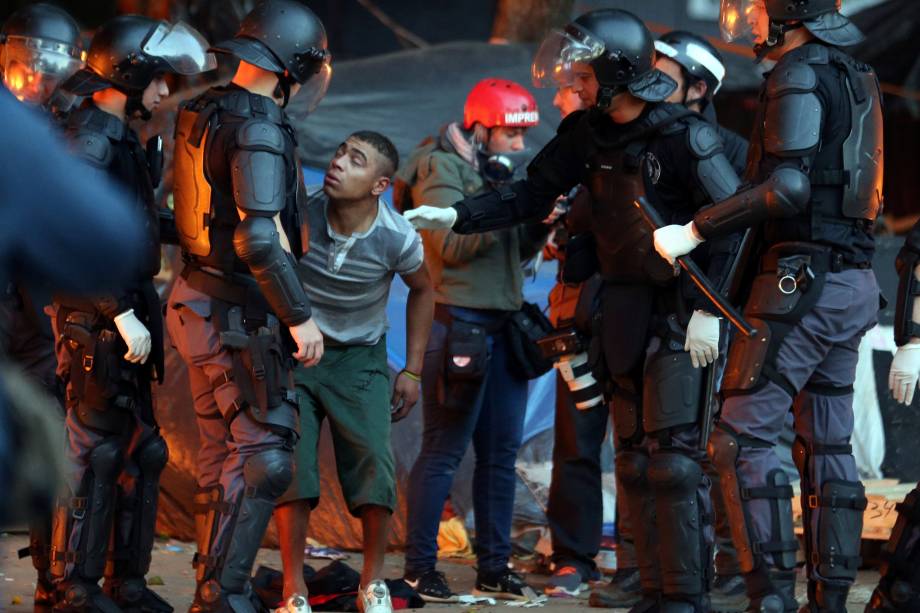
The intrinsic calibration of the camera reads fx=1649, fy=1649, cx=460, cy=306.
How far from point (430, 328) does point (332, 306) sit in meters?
0.52

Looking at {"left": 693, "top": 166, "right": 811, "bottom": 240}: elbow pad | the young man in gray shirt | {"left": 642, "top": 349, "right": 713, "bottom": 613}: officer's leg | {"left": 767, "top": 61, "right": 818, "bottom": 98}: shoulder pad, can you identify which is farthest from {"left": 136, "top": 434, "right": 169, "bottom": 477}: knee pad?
{"left": 767, "top": 61, "right": 818, "bottom": 98}: shoulder pad

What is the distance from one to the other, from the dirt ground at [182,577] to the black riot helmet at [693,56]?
218 centimetres

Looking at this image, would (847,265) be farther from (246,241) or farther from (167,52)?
(167,52)

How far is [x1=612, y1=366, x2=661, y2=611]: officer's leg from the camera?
558 cm

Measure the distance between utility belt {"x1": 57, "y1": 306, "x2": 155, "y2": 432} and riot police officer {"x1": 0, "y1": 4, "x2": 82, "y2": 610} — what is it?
1.25ft

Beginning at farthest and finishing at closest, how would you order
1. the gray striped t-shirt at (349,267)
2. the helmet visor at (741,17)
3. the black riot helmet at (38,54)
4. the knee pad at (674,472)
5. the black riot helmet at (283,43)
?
the black riot helmet at (38,54)
the gray striped t-shirt at (349,267)
the helmet visor at (741,17)
the black riot helmet at (283,43)
the knee pad at (674,472)

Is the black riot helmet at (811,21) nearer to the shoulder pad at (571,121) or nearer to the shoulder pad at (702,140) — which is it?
the shoulder pad at (702,140)

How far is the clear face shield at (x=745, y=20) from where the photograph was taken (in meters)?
5.71

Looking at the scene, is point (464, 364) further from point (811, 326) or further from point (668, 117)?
point (811, 326)

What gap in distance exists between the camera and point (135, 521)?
231 inches

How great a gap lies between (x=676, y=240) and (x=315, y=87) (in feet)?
5.05

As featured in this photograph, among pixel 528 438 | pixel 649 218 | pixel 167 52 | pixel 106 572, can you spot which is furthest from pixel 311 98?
pixel 528 438

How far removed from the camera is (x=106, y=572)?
5.93 m

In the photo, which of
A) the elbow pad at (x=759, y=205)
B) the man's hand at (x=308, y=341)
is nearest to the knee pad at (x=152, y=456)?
the man's hand at (x=308, y=341)
